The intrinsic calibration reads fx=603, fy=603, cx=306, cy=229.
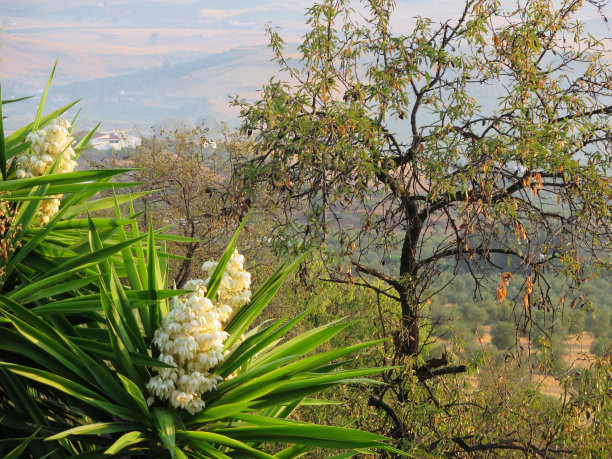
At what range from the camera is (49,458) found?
246cm

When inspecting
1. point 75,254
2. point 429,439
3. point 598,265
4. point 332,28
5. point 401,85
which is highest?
point 332,28

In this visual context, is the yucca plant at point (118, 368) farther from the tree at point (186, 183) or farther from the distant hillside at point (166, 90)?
the distant hillside at point (166, 90)

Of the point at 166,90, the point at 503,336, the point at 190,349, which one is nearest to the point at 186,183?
the point at 190,349

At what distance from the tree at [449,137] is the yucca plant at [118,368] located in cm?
284

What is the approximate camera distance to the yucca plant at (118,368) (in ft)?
7.54

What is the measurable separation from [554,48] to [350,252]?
3.46m

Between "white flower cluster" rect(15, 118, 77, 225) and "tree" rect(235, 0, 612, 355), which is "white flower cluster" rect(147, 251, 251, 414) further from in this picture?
"tree" rect(235, 0, 612, 355)

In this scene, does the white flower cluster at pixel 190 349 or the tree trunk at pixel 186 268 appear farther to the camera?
the tree trunk at pixel 186 268

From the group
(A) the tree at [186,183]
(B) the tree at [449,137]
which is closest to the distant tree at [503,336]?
(A) the tree at [186,183]

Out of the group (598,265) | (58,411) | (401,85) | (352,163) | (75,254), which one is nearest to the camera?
(58,411)

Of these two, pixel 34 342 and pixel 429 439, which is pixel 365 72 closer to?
pixel 429 439

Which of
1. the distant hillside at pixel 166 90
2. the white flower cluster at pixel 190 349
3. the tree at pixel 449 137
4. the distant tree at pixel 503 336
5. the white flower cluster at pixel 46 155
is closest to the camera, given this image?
the white flower cluster at pixel 190 349

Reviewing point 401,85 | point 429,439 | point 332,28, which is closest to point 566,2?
point 401,85

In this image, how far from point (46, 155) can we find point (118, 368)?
1211 millimetres
